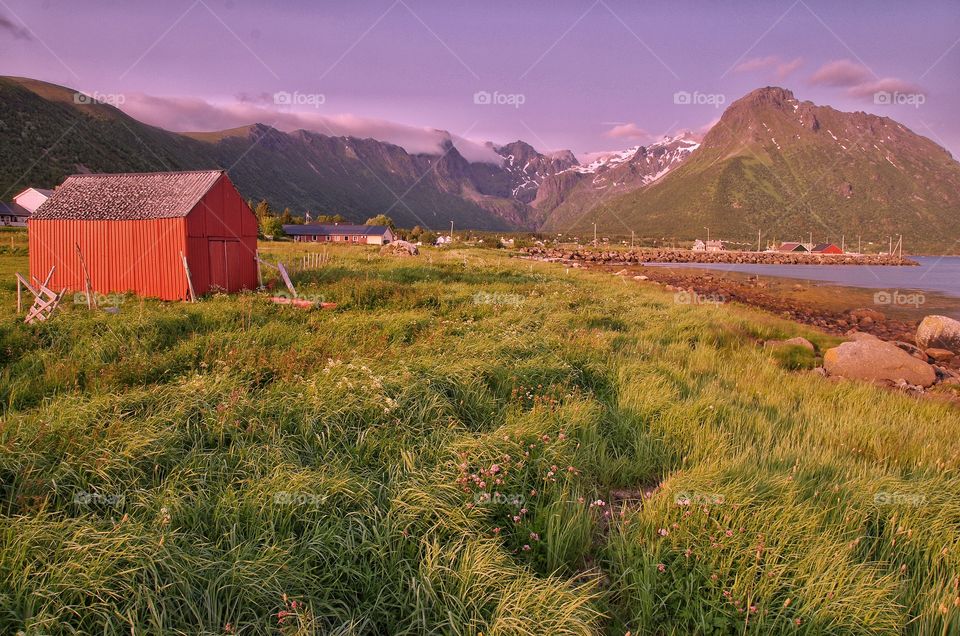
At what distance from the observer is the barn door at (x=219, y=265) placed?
764 inches

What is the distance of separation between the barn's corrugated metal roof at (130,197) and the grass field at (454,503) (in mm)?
12386

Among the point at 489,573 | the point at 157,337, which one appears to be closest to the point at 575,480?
the point at 489,573

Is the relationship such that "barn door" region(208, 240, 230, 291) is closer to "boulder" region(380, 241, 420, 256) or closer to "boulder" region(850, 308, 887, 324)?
"boulder" region(380, 241, 420, 256)

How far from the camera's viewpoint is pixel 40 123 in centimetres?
10244

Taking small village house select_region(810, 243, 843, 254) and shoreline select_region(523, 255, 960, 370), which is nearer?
shoreline select_region(523, 255, 960, 370)

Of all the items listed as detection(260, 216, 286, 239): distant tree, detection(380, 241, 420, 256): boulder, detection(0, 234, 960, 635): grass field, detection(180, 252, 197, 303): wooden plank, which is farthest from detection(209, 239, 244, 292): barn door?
detection(260, 216, 286, 239): distant tree

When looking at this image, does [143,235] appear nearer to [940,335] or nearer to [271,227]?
[940,335]

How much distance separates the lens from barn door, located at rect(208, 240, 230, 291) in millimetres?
19406

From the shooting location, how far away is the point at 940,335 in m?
17.8

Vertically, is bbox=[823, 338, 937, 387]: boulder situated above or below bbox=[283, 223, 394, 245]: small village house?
below

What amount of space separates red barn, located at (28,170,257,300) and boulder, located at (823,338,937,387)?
870 inches

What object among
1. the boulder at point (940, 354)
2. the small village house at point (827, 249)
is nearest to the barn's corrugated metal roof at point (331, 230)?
the boulder at point (940, 354)

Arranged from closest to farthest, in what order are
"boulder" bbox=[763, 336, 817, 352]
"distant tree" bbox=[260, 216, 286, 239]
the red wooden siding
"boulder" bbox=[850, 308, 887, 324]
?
"boulder" bbox=[763, 336, 817, 352], the red wooden siding, "boulder" bbox=[850, 308, 887, 324], "distant tree" bbox=[260, 216, 286, 239]

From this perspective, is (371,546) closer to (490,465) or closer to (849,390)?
(490,465)
